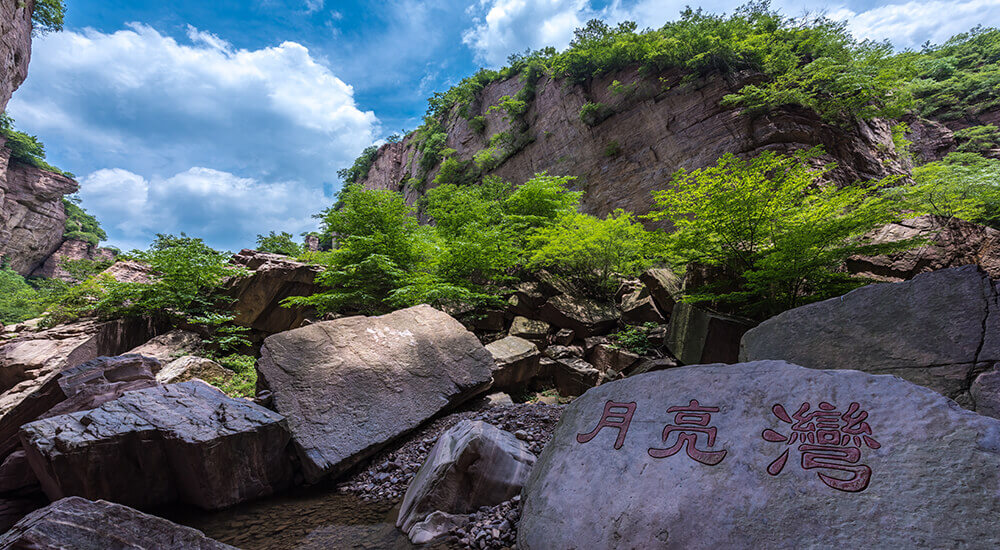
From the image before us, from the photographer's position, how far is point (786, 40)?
535 inches

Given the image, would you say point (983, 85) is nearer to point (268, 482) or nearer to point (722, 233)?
point (722, 233)

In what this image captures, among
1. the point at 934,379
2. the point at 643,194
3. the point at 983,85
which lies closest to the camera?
the point at 934,379

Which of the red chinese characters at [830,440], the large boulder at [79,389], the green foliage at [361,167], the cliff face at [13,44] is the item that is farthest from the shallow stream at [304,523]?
the green foliage at [361,167]

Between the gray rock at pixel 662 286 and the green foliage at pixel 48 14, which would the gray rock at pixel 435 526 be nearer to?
the gray rock at pixel 662 286

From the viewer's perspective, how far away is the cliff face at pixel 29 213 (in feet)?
79.4

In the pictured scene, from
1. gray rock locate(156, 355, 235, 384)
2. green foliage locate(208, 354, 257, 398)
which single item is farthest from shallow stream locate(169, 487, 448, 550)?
gray rock locate(156, 355, 235, 384)

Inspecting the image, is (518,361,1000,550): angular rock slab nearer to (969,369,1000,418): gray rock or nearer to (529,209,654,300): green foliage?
(969,369,1000,418): gray rock

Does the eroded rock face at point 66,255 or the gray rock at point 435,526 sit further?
the eroded rock face at point 66,255

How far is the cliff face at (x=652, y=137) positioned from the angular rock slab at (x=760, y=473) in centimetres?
1300

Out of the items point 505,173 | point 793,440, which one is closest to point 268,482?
point 793,440

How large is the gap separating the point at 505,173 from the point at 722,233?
15869 mm

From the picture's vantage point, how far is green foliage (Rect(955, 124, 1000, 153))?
56.4 feet

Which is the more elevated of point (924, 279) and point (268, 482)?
point (924, 279)

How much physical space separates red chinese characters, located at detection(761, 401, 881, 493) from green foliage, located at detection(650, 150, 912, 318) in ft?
12.8
